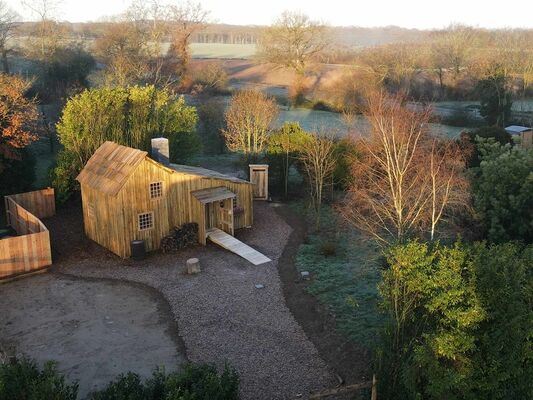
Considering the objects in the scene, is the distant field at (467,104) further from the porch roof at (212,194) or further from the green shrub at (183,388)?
the green shrub at (183,388)

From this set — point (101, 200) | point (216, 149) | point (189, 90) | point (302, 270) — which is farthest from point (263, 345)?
point (189, 90)

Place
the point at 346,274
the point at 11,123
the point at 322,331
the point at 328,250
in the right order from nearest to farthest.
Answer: the point at 322,331 → the point at 346,274 → the point at 328,250 → the point at 11,123

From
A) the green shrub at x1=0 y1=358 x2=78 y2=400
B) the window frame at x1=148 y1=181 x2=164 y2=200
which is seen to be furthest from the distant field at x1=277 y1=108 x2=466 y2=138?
the green shrub at x1=0 y1=358 x2=78 y2=400

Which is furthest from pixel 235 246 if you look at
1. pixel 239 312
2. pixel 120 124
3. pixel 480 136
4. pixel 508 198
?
pixel 480 136

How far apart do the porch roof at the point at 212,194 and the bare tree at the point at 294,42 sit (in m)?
40.4

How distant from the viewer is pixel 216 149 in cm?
4159

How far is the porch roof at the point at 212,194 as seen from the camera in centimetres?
2217

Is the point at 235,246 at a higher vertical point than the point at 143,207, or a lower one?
lower

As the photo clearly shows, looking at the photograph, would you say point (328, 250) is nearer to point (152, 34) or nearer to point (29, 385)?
point (29, 385)

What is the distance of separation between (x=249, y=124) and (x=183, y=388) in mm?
24670

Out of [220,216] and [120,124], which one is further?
[120,124]

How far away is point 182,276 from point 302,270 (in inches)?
176

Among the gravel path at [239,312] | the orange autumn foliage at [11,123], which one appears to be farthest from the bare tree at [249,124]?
Result: the orange autumn foliage at [11,123]

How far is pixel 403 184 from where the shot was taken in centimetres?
1977
